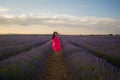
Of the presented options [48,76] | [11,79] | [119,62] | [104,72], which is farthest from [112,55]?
[11,79]

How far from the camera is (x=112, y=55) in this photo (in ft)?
33.1

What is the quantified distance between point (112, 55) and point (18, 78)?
5.91m

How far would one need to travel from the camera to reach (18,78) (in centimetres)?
537

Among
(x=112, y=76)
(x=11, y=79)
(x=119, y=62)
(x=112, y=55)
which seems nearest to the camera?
(x=112, y=76)

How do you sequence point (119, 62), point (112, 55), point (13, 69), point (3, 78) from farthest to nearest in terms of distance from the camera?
point (112, 55), point (119, 62), point (13, 69), point (3, 78)

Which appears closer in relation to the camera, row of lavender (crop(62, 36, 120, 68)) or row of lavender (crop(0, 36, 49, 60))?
row of lavender (crop(62, 36, 120, 68))

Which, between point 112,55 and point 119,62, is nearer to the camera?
point 119,62

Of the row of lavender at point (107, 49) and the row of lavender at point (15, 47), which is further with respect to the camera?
the row of lavender at point (15, 47)

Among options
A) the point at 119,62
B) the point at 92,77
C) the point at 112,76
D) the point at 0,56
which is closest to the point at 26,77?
the point at 92,77

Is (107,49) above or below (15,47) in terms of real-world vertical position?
above

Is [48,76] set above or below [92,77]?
below

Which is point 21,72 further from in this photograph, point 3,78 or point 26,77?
point 3,78

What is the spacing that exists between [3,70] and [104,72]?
243 centimetres

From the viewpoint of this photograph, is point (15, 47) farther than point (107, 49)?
Yes
